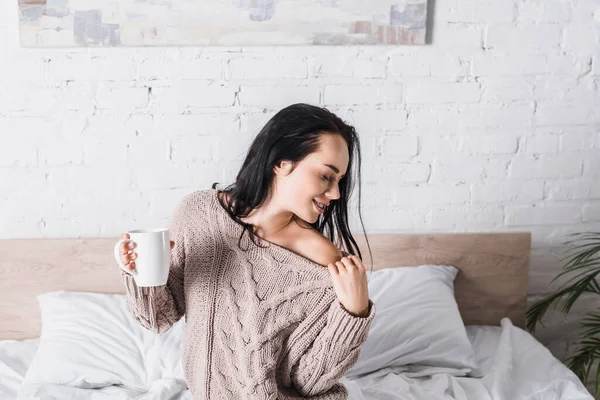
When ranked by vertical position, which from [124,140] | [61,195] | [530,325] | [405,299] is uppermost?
[124,140]

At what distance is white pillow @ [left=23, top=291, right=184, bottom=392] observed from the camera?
1.76 meters

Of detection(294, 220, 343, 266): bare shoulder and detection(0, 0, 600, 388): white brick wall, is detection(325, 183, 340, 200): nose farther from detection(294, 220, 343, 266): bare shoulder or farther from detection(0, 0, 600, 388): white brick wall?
detection(0, 0, 600, 388): white brick wall

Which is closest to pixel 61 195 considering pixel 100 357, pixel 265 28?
pixel 100 357

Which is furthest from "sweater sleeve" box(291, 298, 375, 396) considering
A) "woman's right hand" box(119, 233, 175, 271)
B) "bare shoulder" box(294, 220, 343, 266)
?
"woman's right hand" box(119, 233, 175, 271)

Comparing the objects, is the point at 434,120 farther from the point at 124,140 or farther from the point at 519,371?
the point at 124,140

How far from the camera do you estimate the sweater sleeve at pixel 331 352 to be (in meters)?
1.17

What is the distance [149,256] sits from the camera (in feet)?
3.74

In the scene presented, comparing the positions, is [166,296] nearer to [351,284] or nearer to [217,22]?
[351,284]

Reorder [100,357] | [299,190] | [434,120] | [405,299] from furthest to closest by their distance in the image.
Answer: [434,120] → [405,299] → [100,357] → [299,190]

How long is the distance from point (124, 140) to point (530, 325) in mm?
1489

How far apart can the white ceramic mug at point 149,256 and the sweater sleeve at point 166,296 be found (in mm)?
78

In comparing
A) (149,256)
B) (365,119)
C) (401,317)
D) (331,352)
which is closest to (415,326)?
(401,317)

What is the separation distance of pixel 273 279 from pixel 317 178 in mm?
222

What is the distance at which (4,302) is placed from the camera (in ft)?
6.88
